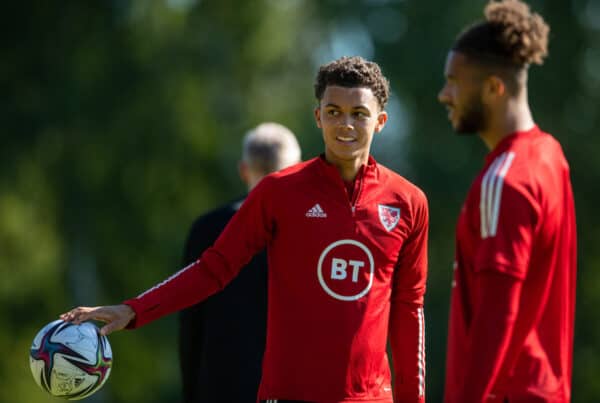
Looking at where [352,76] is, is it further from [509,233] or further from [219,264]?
[509,233]

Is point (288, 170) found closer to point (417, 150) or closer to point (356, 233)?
point (356, 233)

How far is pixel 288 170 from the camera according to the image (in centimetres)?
518

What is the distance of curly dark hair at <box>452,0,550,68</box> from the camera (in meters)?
4.40

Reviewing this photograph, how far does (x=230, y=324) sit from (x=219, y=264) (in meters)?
1.26

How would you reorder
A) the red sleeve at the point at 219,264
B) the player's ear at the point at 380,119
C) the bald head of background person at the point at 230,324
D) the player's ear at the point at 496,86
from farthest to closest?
the bald head of background person at the point at 230,324 → the player's ear at the point at 380,119 → the red sleeve at the point at 219,264 → the player's ear at the point at 496,86

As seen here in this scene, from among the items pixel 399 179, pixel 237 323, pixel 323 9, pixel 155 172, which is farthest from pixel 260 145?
pixel 323 9

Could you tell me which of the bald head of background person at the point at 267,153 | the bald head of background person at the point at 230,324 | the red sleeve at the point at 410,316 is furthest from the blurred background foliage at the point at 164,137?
the red sleeve at the point at 410,316

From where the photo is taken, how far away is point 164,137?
2358 centimetres

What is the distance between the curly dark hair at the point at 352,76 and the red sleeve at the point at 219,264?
62 centimetres

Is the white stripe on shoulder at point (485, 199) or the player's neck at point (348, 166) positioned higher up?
the player's neck at point (348, 166)

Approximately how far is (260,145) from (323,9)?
2140 centimetres

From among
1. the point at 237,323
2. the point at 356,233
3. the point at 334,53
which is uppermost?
the point at 334,53

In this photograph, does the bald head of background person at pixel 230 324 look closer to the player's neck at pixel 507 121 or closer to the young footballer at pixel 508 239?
the young footballer at pixel 508 239

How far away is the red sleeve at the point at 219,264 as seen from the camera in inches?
195
